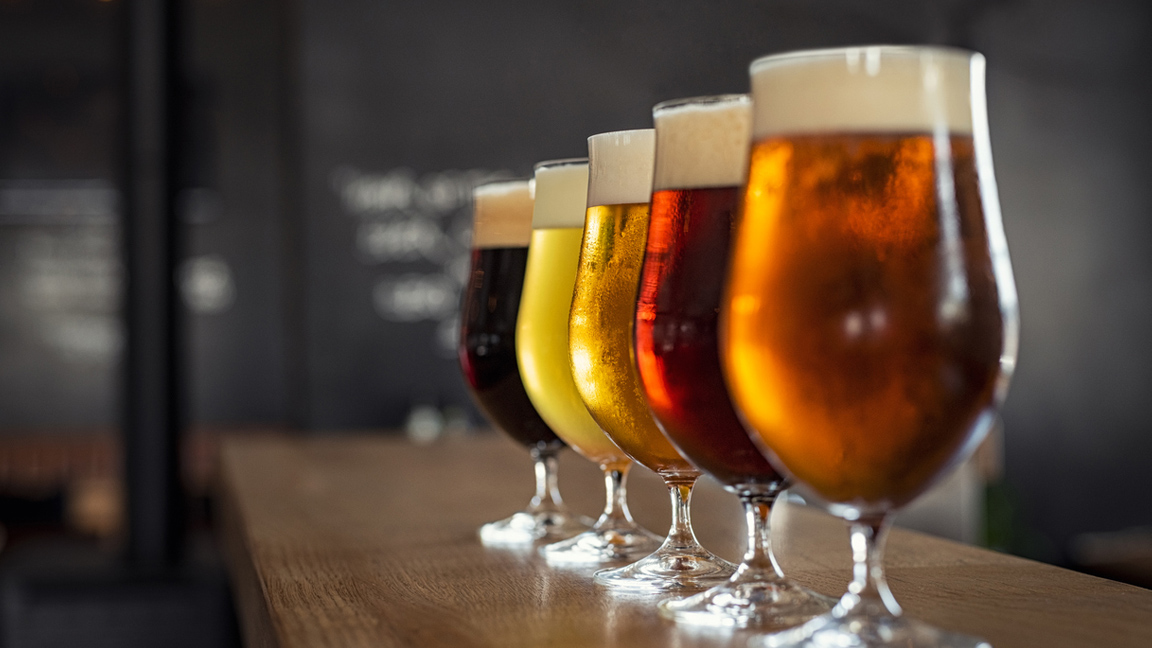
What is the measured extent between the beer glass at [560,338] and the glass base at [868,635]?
0.92ft

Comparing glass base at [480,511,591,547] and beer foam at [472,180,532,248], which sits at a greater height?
beer foam at [472,180,532,248]

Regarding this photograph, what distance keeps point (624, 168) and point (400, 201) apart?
14.9ft

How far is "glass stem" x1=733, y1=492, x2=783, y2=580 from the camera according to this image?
0.57 meters

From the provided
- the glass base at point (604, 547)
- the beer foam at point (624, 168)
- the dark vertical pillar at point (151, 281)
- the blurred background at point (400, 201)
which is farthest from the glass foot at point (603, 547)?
the blurred background at point (400, 201)

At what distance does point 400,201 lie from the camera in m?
5.12

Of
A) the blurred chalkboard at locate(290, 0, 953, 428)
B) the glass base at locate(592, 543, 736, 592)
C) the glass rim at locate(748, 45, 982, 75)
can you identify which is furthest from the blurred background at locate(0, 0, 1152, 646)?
the glass rim at locate(748, 45, 982, 75)

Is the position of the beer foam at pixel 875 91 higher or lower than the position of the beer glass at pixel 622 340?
higher

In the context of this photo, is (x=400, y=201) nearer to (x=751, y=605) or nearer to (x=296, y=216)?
(x=296, y=216)

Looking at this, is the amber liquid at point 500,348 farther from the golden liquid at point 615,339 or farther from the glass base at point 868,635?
the glass base at point 868,635

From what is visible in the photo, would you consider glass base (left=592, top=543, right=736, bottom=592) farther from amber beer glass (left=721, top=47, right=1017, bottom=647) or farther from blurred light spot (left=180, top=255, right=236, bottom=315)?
blurred light spot (left=180, top=255, right=236, bottom=315)

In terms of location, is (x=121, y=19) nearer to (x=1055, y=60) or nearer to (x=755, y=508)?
(x=755, y=508)

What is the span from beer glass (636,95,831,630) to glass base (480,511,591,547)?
9.9 inches

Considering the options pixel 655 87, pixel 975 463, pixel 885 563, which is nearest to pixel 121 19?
pixel 885 563

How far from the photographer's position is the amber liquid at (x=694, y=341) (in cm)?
58
